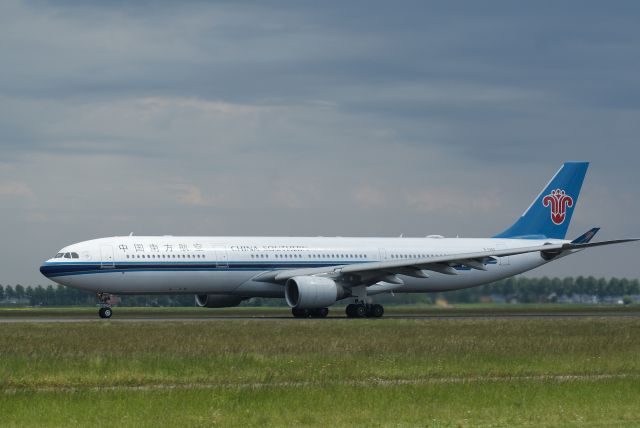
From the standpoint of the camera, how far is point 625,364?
28797 millimetres

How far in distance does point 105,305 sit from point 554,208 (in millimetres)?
31031

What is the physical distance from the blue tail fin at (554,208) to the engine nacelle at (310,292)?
19.0 m

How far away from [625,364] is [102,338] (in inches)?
711

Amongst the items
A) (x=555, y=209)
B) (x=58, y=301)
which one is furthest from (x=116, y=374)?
(x=58, y=301)

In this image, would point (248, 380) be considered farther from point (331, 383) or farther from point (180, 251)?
point (180, 251)

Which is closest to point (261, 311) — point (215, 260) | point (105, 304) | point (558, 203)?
point (215, 260)

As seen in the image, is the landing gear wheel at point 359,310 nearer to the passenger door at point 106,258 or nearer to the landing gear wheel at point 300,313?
the landing gear wheel at point 300,313

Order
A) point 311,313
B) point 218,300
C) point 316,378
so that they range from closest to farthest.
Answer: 1. point 316,378
2. point 311,313
3. point 218,300

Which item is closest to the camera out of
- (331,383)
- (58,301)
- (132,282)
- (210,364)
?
(331,383)

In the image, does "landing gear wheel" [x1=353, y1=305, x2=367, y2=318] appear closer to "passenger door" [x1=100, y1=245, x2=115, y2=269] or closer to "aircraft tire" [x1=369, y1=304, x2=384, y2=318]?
"aircraft tire" [x1=369, y1=304, x2=384, y2=318]

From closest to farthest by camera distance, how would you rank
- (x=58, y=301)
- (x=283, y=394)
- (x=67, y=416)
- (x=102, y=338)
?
(x=67, y=416), (x=283, y=394), (x=102, y=338), (x=58, y=301)

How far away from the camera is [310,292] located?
54.7 meters

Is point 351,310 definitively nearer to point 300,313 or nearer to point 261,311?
point 300,313

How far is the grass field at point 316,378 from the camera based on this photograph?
19.4m
